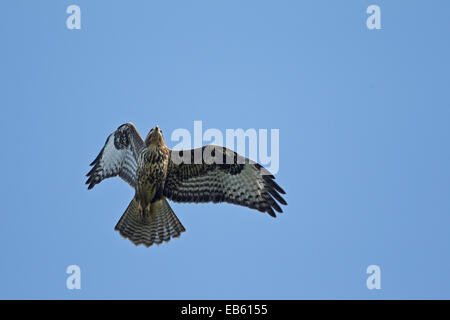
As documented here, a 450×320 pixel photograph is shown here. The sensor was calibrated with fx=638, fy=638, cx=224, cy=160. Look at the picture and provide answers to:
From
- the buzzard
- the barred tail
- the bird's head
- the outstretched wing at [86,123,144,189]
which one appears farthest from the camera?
the outstretched wing at [86,123,144,189]

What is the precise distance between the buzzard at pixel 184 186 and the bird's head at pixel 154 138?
0.02m

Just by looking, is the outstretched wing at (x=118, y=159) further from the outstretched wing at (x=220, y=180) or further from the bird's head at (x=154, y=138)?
the outstretched wing at (x=220, y=180)

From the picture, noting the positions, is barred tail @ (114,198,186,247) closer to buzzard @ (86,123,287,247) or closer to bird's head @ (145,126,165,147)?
buzzard @ (86,123,287,247)

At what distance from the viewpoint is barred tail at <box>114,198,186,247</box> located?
35.7 ft

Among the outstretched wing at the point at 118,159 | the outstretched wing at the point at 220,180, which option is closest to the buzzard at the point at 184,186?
the outstretched wing at the point at 220,180

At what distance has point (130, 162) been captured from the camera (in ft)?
37.3

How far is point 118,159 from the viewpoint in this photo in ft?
37.5

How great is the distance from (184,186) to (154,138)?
1044mm

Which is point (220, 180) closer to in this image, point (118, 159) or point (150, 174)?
point (150, 174)

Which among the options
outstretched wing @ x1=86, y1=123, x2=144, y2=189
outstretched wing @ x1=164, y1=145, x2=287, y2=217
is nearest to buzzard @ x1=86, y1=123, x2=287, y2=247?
outstretched wing @ x1=164, y1=145, x2=287, y2=217

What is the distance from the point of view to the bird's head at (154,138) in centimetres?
1055
